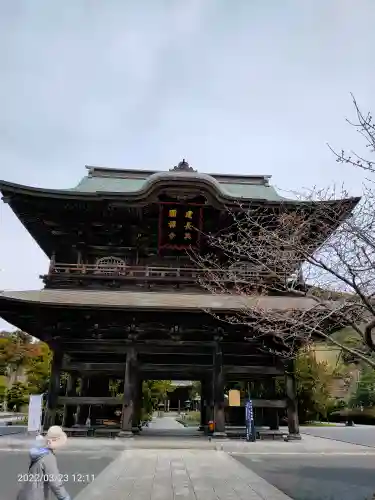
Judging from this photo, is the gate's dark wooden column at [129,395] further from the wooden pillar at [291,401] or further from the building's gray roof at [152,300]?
the wooden pillar at [291,401]

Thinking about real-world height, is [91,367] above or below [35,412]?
above

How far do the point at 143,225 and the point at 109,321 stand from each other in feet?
13.6

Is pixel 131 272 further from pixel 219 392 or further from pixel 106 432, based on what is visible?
pixel 106 432

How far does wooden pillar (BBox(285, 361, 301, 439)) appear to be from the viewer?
15344 millimetres

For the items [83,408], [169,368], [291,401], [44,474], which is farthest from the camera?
[83,408]

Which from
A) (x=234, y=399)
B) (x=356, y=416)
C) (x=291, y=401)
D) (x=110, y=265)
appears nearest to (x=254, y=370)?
(x=234, y=399)

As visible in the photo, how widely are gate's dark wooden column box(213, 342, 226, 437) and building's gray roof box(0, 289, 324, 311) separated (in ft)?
6.66

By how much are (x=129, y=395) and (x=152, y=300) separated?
135 inches

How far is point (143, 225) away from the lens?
17172mm

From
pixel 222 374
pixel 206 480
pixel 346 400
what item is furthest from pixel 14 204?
pixel 346 400

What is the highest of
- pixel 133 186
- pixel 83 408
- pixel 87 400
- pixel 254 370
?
pixel 133 186

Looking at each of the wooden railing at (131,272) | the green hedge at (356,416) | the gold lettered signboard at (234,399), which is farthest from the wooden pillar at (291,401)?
the green hedge at (356,416)

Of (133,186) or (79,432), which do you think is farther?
(133,186)

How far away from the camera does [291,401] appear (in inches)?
604
